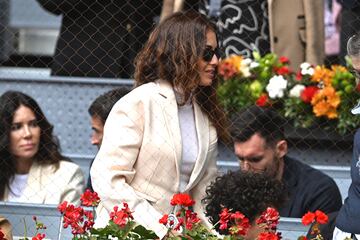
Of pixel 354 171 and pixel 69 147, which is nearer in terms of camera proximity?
pixel 354 171

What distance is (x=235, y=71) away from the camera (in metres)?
7.24

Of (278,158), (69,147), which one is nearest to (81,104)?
(69,147)

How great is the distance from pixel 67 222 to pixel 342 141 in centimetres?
286

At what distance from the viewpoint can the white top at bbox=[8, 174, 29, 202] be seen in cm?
675

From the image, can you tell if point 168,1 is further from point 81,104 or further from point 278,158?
point 278,158

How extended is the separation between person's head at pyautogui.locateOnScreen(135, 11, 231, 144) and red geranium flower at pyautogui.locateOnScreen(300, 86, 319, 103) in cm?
182

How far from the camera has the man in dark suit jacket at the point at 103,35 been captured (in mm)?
7348

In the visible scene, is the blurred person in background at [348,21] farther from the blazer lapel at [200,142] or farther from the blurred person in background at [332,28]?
the blurred person in background at [332,28]

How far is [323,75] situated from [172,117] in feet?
6.90

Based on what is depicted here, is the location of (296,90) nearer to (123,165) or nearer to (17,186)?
(17,186)

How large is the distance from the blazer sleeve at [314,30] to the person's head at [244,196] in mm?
2428

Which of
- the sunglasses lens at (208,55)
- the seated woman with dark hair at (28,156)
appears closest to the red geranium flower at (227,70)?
the seated woman with dark hair at (28,156)

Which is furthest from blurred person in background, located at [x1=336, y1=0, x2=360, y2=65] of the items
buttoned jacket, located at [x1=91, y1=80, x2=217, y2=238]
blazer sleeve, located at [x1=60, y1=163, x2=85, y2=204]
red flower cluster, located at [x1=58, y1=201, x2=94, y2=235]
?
red flower cluster, located at [x1=58, y1=201, x2=94, y2=235]

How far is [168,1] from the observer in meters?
7.57
